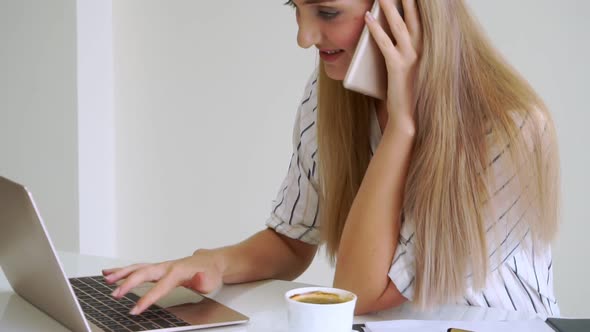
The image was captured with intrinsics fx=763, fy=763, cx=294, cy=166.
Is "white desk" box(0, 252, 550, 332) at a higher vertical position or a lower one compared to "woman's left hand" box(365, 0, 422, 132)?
lower

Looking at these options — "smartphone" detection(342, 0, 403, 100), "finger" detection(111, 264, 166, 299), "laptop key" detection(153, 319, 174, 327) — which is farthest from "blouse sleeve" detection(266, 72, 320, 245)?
"laptop key" detection(153, 319, 174, 327)

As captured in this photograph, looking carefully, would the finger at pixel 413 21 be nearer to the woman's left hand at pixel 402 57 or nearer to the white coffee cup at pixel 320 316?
the woman's left hand at pixel 402 57

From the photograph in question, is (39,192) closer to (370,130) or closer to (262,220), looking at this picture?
(262,220)

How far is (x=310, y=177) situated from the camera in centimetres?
148

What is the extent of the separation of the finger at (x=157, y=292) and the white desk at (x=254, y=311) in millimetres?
90

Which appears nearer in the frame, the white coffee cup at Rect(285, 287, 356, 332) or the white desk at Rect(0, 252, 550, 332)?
the white coffee cup at Rect(285, 287, 356, 332)

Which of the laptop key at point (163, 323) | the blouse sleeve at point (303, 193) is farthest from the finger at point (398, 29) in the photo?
the laptop key at point (163, 323)

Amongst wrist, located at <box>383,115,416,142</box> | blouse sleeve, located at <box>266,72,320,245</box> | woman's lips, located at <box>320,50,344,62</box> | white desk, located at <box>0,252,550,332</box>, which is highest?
woman's lips, located at <box>320,50,344,62</box>

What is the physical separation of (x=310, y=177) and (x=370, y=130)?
6.0 inches

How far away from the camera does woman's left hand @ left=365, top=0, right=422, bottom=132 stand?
3.87 ft

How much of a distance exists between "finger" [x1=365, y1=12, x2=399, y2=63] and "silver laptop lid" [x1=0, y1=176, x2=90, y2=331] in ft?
1.93

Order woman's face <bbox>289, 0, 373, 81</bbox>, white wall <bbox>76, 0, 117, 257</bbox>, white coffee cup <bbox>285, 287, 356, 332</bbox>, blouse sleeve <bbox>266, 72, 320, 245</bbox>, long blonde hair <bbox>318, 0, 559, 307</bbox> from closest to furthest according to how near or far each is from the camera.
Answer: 1. white coffee cup <bbox>285, 287, 356, 332</bbox>
2. long blonde hair <bbox>318, 0, 559, 307</bbox>
3. woman's face <bbox>289, 0, 373, 81</bbox>
4. blouse sleeve <bbox>266, 72, 320, 245</bbox>
5. white wall <bbox>76, 0, 117, 257</bbox>

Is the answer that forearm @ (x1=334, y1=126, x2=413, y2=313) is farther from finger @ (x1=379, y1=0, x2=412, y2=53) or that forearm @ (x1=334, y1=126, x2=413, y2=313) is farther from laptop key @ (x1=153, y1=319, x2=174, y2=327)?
laptop key @ (x1=153, y1=319, x2=174, y2=327)

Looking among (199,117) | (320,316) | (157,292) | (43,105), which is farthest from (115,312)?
(43,105)
